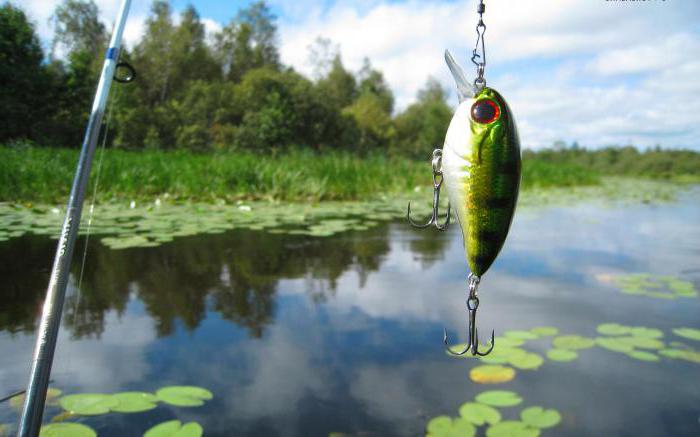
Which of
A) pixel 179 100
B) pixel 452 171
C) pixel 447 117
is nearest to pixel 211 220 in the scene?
pixel 452 171

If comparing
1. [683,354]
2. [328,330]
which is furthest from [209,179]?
[683,354]

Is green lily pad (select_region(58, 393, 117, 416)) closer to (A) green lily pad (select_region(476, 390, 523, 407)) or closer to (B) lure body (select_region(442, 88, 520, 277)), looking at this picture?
(A) green lily pad (select_region(476, 390, 523, 407))

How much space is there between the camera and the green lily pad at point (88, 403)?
1785mm

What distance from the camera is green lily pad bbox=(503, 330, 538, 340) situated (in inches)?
101

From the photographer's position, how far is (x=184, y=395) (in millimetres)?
1913

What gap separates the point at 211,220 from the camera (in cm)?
589

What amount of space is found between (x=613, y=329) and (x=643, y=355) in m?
0.32

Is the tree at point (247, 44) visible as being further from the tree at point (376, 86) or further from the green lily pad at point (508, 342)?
the green lily pad at point (508, 342)

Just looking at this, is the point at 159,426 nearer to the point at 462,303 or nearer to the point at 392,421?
the point at 392,421

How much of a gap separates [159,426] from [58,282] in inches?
33.9

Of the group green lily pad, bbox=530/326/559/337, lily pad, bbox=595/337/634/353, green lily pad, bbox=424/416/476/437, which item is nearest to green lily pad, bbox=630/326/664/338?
lily pad, bbox=595/337/634/353

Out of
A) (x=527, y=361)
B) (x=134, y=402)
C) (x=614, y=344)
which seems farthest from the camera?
(x=614, y=344)

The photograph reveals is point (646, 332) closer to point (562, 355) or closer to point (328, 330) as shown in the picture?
point (562, 355)

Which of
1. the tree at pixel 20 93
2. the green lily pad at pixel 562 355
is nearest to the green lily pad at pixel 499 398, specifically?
the green lily pad at pixel 562 355
